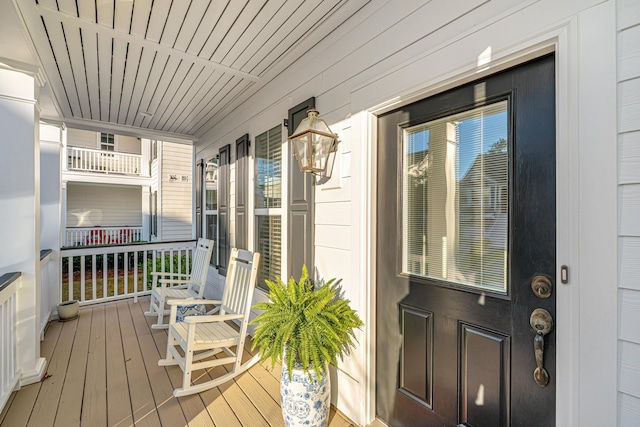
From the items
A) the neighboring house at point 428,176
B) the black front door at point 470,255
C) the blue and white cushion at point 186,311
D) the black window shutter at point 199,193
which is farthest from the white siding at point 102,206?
the black front door at point 470,255

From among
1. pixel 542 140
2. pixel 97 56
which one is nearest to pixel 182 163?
pixel 97 56

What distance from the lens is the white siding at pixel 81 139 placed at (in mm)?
9271

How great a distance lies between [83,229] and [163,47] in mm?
9146

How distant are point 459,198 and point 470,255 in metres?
0.29

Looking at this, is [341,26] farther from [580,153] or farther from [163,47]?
[580,153]

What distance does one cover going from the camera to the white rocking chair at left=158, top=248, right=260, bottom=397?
2246 mm

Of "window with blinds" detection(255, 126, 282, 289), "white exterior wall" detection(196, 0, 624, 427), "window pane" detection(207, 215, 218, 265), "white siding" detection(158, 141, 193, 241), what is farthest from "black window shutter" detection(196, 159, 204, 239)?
"white exterior wall" detection(196, 0, 624, 427)

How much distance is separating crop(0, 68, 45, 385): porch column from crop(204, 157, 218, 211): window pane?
2290 mm

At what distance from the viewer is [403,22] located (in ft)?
5.34

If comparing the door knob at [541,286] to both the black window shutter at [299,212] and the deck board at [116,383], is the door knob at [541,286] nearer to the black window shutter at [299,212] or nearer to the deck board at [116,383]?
the black window shutter at [299,212]

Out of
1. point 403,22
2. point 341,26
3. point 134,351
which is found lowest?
point 134,351

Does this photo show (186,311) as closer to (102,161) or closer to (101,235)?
(102,161)

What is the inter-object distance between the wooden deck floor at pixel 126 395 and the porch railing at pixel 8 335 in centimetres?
15

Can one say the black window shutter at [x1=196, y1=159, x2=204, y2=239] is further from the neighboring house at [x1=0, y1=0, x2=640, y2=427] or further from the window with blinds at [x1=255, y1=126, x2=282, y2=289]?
the window with blinds at [x1=255, y1=126, x2=282, y2=289]
